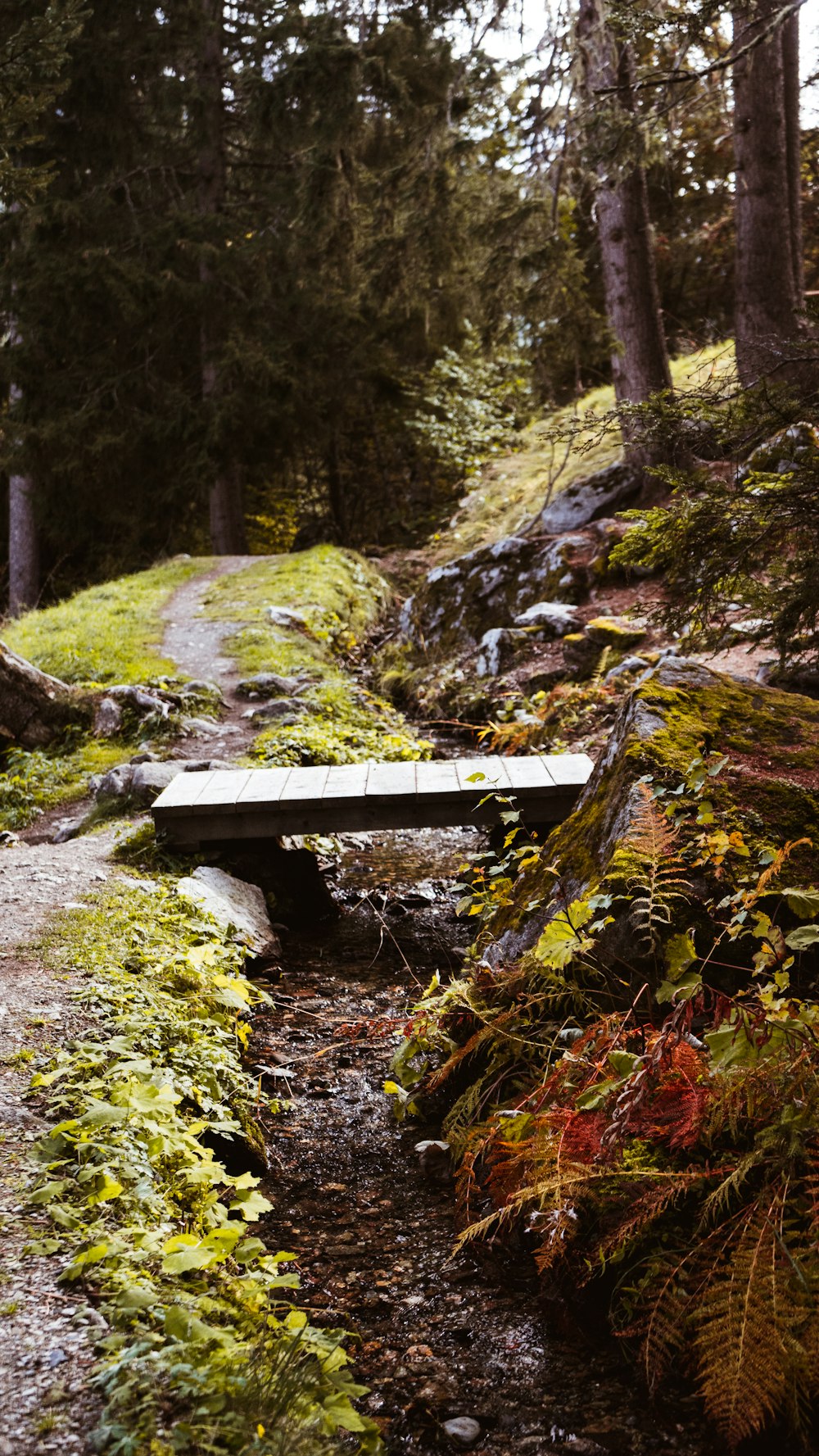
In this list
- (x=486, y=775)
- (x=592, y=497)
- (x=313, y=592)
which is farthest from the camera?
(x=313, y=592)

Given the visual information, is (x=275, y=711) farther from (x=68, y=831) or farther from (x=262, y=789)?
(x=262, y=789)

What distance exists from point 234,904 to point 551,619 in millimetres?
5818

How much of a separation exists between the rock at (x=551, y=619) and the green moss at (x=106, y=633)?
3.76 meters

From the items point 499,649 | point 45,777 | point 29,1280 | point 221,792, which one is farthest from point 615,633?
point 29,1280

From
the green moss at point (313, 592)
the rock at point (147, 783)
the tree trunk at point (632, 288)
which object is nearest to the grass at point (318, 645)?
the green moss at point (313, 592)

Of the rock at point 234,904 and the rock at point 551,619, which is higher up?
the rock at point 551,619

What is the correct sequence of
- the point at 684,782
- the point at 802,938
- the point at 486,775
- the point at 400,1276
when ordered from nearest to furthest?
the point at 802,938, the point at 400,1276, the point at 684,782, the point at 486,775

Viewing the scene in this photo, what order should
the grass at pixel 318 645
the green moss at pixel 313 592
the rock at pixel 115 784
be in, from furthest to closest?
the green moss at pixel 313 592 < the grass at pixel 318 645 < the rock at pixel 115 784

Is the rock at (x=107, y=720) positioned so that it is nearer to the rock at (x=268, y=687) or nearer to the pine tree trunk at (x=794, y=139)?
the rock at (x=268, y=687)

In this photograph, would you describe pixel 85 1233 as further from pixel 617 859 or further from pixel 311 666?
pixel 311 666

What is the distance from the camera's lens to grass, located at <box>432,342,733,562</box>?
1305cm

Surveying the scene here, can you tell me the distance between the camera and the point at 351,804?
5.85 metres

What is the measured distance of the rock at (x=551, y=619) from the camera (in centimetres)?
1033

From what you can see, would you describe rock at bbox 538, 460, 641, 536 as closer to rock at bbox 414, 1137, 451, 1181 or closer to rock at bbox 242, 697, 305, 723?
rock at bbox 242, 697, 305, 723
